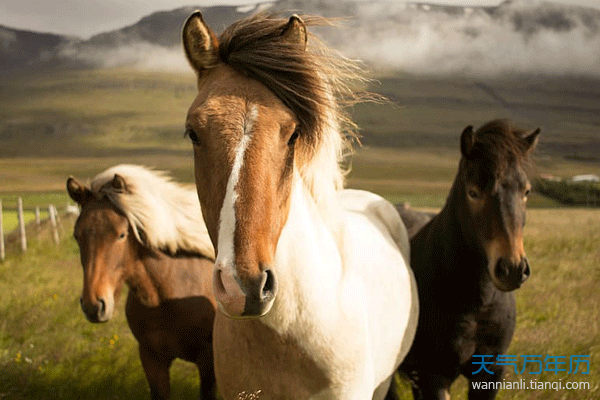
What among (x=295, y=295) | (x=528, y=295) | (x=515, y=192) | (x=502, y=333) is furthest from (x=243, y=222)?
(x=528, y=295)

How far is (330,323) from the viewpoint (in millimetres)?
2469

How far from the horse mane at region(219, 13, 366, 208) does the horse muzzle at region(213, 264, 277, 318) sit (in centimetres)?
62

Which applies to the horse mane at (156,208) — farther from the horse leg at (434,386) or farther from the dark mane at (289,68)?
the dark mane at (289,68)

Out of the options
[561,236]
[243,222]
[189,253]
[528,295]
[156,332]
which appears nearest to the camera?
[243,222]

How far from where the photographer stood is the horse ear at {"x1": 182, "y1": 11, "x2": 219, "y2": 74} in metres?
2.31

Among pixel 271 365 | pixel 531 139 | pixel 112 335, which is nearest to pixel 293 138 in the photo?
pixel 271 365

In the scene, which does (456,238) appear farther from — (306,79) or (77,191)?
(77,191)

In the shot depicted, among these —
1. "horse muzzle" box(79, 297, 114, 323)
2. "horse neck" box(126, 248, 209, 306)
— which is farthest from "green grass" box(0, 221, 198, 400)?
"horse muzzle" box(79, 297, 114, 323)

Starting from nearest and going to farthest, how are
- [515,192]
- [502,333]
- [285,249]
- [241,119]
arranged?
[241,119]
[285,249]
[515,192]
[502,333]

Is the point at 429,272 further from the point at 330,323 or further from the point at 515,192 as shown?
the point at 330,323

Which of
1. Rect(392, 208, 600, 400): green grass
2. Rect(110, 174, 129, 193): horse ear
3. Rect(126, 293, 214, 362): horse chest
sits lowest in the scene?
Rect(392, 208, 600, 400): green grass

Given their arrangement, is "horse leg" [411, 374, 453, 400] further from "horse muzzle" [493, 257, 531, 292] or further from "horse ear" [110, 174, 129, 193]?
"horse ear" [110, 174, 129, 193]

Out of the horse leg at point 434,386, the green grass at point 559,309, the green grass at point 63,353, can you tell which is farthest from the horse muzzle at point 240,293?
the green grass at point 63,353

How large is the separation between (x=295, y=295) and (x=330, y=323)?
21cm
